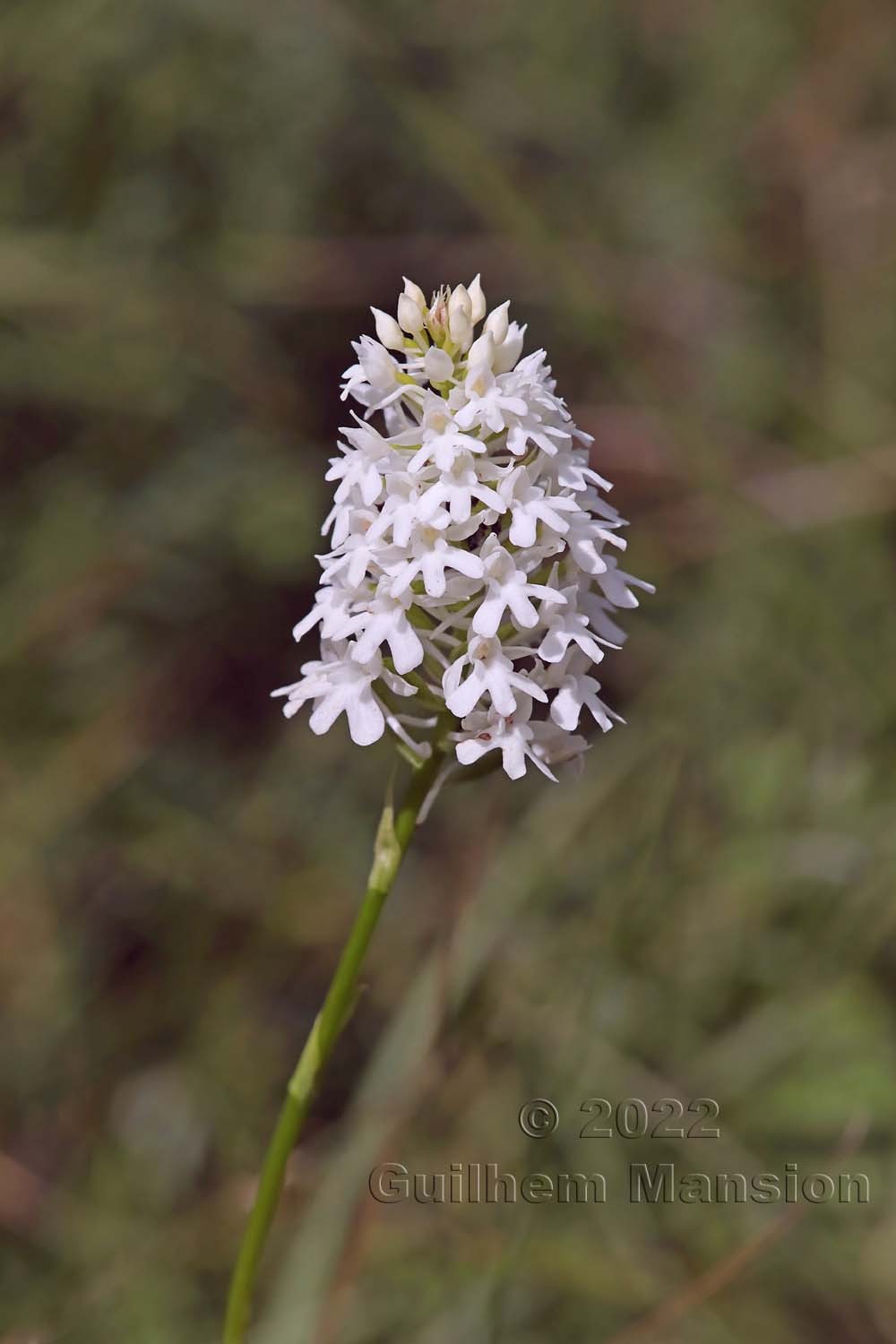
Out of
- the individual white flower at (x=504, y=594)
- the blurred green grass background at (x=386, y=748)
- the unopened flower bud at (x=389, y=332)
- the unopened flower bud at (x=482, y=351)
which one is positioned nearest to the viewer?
the individual white flower at (x=504, y=594)

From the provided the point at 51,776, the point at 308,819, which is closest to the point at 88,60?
the point at 51,776

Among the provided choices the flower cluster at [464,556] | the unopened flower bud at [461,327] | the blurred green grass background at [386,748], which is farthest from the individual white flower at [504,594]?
the blurred green grass background at [386,748]

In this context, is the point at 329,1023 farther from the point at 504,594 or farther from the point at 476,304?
the point at 476,304

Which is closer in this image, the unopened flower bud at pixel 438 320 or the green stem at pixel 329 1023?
the green stem at pixel 329 1023

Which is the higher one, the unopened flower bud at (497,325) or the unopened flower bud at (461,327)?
the unopened flower bud at (497,325)

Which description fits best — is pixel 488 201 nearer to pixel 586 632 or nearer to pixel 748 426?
pixel 748 426

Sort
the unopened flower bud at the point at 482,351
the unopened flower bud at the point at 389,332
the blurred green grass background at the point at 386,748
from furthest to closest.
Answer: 1. the blurred green grass background at the point at 386,748
2. the unopened flower bud at the point at 389,332
3. the unopened flower bud at the point at 482,351

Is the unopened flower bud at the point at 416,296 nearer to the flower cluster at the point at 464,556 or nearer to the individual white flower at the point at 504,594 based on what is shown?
the flower cluster at the point at 464,556
